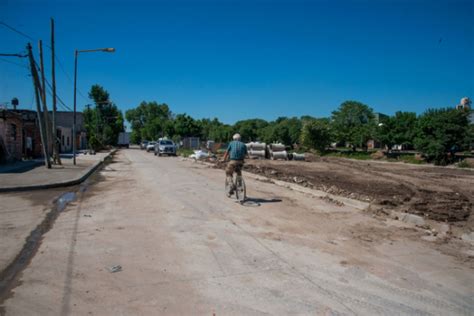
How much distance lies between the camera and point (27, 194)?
442 inches

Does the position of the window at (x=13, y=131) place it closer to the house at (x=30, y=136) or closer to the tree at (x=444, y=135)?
the house at (x=30, y=136)

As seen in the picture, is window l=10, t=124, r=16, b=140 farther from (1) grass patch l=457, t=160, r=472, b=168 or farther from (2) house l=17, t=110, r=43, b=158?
(1) grass patch l=457, t=160, r=472, b=168

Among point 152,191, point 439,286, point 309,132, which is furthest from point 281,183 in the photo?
point 309,132

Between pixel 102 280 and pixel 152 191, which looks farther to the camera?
pixel 152 191

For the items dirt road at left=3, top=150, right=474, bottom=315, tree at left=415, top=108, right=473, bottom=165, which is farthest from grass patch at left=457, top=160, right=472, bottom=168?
dirt road at left=3, top=150, right=474, bottom=315

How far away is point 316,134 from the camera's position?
55031 mm

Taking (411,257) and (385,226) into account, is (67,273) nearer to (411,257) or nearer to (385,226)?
(411,257)

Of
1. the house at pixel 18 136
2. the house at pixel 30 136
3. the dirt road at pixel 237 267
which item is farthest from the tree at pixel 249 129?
the dirt road at pixel 237 267

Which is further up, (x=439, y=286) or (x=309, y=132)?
(x=309, y=132)

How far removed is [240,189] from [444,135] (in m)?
31.3

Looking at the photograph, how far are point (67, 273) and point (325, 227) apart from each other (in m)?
5.09

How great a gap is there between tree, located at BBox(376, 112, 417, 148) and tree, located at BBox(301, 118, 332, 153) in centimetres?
801

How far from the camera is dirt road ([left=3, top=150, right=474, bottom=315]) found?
379 cm

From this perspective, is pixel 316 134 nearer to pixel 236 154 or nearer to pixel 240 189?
pixel 240 189
